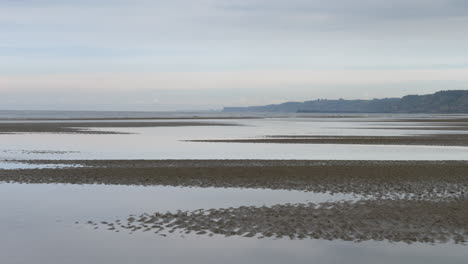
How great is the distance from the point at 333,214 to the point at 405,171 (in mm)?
12058

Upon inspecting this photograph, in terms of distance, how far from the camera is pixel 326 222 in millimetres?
15375

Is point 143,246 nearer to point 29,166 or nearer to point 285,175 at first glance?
point 285,175

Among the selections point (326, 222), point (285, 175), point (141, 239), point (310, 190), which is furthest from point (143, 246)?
point (285, 175)

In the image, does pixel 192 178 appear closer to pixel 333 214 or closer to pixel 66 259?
pixel 333 214

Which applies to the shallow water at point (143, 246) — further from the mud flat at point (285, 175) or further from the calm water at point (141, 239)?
the mud flat at point (285, 175)

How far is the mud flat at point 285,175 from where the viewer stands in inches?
866

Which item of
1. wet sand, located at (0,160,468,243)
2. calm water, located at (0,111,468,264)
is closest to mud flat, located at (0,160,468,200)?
wet sand, located at (0,160,468,243)

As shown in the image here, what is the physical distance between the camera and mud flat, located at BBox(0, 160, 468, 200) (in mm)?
21984

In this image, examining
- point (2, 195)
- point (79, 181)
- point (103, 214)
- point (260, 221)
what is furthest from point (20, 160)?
point (260, 221)

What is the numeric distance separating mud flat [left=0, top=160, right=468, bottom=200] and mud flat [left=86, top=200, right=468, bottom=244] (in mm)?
2811

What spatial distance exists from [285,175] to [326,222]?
418 inches

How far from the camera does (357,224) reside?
1510 centimetres

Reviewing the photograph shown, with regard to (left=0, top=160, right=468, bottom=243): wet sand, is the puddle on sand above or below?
below

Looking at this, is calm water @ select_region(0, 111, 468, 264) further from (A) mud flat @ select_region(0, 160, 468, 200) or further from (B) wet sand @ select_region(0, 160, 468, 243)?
(A) mud flat @ select_region(0, 160, 468, 200)
